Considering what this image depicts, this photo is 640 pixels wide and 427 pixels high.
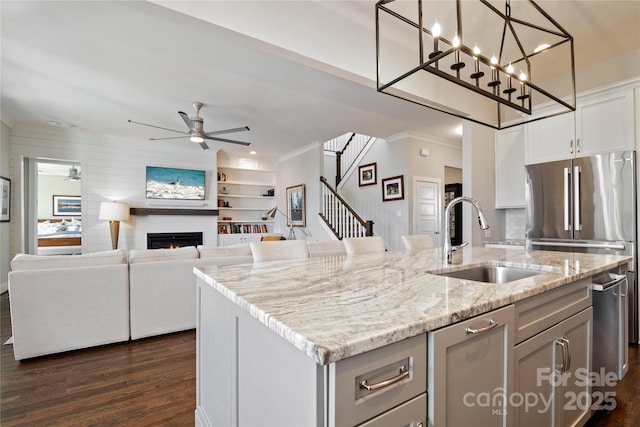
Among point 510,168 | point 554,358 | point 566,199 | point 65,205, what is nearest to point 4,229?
point 65,205

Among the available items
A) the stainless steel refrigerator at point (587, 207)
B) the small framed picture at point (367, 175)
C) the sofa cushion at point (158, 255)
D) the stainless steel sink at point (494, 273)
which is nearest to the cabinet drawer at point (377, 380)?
the stainless steel sink at point (494, 273)

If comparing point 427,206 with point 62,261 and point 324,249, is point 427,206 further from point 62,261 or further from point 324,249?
point 62,261

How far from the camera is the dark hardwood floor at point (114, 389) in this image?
5.72 ft

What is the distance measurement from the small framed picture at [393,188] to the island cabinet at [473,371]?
4.72 metres

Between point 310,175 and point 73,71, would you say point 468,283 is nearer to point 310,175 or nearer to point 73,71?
point 73,71

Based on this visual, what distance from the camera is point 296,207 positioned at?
23.5 ft

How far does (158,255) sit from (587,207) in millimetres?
4283

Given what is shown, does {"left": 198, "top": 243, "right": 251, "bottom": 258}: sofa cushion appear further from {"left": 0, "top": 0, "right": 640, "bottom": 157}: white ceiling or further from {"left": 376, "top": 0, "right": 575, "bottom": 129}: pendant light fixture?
{"left": 376, "top": 0, "right": 575, "bottom": 129}: pendant light fixture

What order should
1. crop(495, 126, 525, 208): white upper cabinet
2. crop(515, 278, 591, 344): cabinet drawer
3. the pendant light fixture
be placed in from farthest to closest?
crop(495, 126, 525, 208): white upper cabinet, the pendant light fixture, crop(515, 278, 591, 344): cabinet drawer

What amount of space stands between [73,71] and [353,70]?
10.0 feet

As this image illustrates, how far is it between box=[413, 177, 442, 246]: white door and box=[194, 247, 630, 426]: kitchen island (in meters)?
3.94

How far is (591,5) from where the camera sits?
251cm

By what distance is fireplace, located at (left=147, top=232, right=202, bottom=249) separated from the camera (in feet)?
20.4

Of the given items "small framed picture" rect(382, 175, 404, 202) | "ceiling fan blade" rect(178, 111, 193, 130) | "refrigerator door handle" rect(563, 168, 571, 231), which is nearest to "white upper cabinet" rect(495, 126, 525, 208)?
"refrigerator door handle" rect(563, 168, 571, 231)
